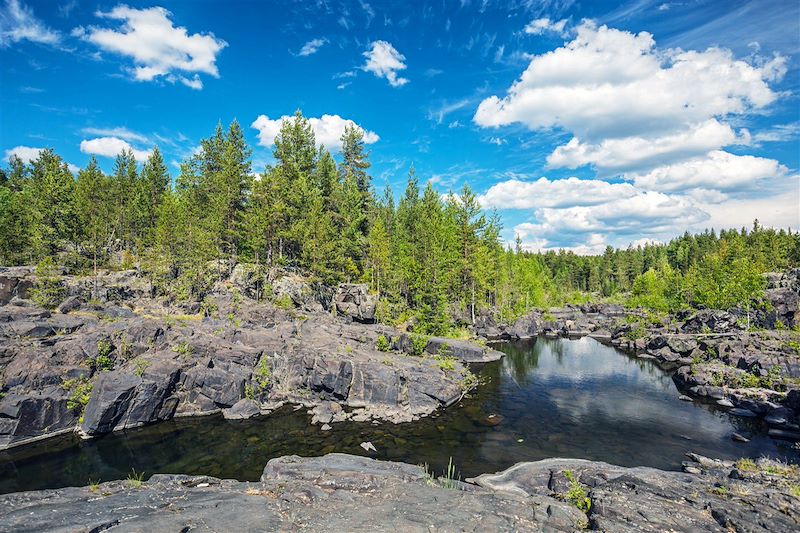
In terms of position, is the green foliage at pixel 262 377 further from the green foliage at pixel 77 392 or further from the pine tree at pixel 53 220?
the pine tree at pixel 53 220

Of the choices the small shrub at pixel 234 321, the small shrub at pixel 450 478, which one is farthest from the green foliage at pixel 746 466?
the small shrub at pixel 234 321

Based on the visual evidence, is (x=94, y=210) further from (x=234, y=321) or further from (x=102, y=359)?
(x=102, y=359)

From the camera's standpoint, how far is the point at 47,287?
47.1 m

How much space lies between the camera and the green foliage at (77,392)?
29234 mm

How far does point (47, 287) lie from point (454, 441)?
5323 centimetres

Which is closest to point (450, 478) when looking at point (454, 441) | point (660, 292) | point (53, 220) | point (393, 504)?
point (454, 441)

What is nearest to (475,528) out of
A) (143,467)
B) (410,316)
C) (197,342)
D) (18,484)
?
(143,467)

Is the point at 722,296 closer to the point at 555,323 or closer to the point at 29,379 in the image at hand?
the point at 555,323

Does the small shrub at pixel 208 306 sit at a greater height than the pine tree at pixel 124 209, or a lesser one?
lesser

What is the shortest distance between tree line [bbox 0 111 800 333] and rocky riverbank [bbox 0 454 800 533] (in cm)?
3933

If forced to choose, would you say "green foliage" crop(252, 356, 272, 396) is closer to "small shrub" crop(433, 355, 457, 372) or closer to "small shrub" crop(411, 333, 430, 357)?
"small shrub" crop(433, 355, 457, 372)

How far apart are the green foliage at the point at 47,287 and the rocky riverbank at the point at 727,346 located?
65742 millimetres

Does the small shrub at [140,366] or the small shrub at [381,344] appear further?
the small shrub at [381,344]

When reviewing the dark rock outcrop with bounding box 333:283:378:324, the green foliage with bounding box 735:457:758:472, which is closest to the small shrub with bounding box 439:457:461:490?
the green foliage with bounding box 735:457:758:472
